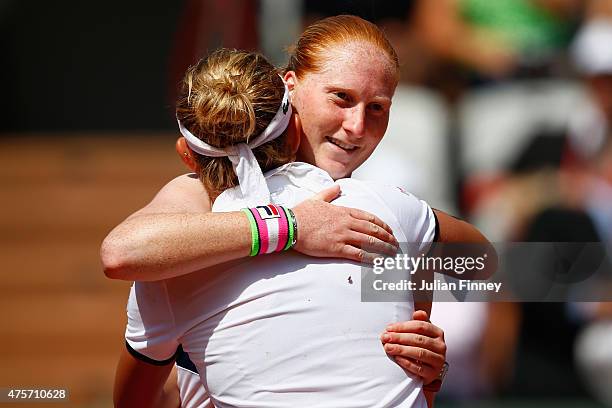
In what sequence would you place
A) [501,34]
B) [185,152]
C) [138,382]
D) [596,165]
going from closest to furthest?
[185,152]
[138,382]
[596,165]
[501,34]

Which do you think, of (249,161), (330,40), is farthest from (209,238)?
(330,40)

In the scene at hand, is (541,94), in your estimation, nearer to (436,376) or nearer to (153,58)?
(153,58)

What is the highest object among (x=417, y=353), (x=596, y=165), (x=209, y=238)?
(x=209, y=238)

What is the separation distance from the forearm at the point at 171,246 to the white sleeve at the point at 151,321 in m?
0.10

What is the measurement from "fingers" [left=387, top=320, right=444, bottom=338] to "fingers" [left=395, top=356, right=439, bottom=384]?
0.06 metres

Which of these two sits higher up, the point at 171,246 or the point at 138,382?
the point at 171,246

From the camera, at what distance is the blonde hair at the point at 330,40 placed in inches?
88.7

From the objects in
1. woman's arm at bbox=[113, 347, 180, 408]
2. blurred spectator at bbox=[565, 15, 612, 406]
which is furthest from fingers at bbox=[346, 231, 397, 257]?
blurred spectator at bbox=[565, 15, 612, 406]

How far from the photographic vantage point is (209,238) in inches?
81.4

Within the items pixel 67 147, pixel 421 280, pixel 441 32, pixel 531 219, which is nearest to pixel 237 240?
pixel 421 280

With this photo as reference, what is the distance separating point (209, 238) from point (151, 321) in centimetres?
Result: 25

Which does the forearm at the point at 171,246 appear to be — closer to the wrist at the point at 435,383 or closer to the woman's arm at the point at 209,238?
the woman's arm at the point at 209,238

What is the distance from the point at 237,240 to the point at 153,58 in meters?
5.61

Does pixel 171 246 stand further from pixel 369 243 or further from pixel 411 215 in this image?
pixel 411 215
